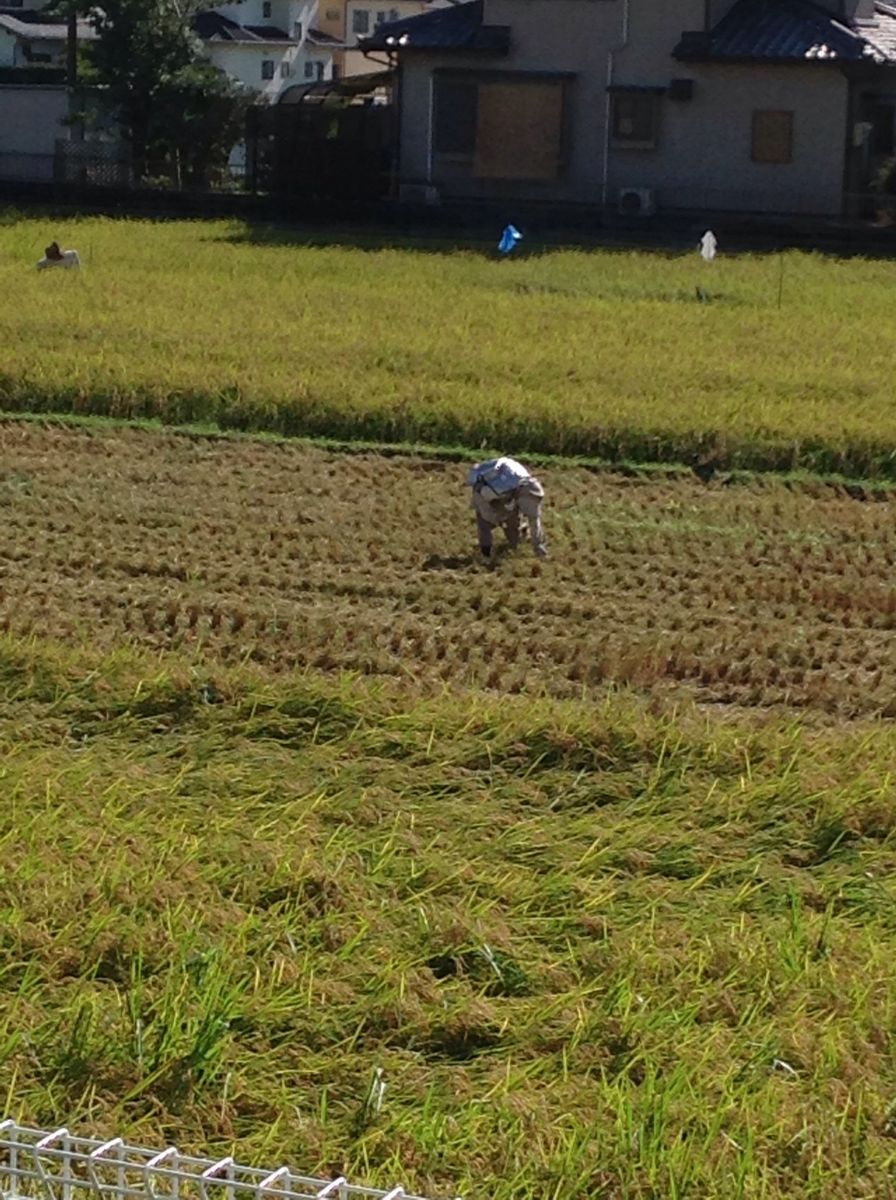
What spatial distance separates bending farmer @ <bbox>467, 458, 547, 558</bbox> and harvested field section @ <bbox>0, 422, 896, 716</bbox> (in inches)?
5.6

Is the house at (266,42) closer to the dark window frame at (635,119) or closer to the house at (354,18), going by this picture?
the house at (354,18)

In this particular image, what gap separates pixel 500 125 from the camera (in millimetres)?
29312

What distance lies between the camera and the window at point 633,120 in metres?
28.7

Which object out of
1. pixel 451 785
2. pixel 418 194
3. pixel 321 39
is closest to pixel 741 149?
pixel 418 194

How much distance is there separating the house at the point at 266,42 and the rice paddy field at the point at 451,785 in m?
31.7

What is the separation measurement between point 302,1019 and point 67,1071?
563 mm

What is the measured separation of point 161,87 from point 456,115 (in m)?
4.73

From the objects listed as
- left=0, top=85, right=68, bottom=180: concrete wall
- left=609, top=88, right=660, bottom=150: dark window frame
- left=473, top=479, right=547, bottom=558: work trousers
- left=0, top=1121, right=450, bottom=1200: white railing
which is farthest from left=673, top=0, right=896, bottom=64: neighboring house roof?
left=0, top=1121, right=450, bottom=1200: white railing

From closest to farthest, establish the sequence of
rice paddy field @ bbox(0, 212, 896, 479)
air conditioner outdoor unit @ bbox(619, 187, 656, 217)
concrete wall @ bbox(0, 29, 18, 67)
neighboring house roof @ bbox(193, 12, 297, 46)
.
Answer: rice paddy field @ bbox(0, 212, 896, 479) < air conditioner outdoor unit @ bbox(619, 187, 656, 217) < neighboring house roof @ bbox(193, 12, 297, 46) < concrete wall @ bbox(0, 29, 18, 67)

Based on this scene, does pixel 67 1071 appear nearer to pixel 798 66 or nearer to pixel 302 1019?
pixel 302 1019

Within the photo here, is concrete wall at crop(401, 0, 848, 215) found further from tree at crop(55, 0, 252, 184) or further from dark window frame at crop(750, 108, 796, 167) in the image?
tree at crop(55, 0, 252, 184)

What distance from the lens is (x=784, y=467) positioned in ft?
39.5

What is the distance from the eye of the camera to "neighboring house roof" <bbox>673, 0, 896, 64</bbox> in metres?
27.1

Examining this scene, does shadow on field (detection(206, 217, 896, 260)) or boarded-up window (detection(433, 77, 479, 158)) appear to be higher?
boarded-up window (detection(433, 77, 479, 158))
